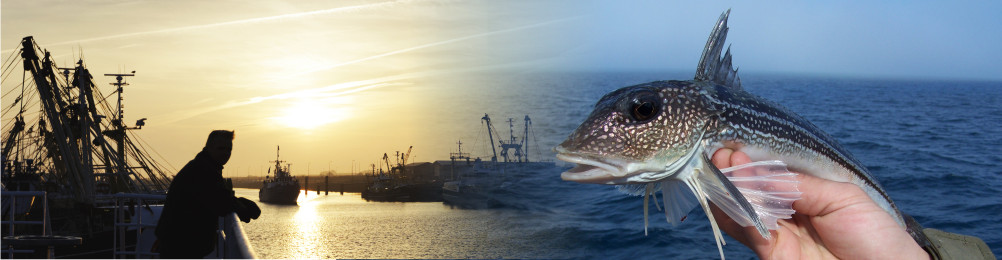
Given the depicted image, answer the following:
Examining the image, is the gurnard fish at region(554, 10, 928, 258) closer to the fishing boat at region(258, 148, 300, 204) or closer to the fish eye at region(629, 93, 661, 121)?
the fish eye at region(629, 93, 661, 121)

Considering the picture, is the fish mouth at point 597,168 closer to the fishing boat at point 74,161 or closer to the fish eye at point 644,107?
the fish eye at point 644,107

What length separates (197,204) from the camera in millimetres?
5336

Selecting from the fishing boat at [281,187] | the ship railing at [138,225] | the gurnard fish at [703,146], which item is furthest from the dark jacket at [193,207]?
the fishing boat at [281,187]

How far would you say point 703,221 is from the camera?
63.2 ft

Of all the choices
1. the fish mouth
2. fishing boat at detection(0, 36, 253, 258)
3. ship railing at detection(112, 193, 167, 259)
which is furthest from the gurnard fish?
fishing boat at detection(0, 36, 253, 258)

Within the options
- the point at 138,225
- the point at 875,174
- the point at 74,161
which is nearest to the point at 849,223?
the point at 138,225

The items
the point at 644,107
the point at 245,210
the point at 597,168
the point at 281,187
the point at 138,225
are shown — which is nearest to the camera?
the point at 597,168

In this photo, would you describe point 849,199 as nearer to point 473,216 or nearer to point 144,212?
point 144,212

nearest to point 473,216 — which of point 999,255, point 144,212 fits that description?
point 144,212

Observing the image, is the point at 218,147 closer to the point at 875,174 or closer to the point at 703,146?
the point at 703,146

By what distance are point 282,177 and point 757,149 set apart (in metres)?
160

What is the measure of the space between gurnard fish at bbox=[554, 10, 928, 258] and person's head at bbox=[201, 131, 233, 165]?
12.2 feet

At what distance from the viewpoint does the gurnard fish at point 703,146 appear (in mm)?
2350

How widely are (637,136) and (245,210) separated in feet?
13.4
